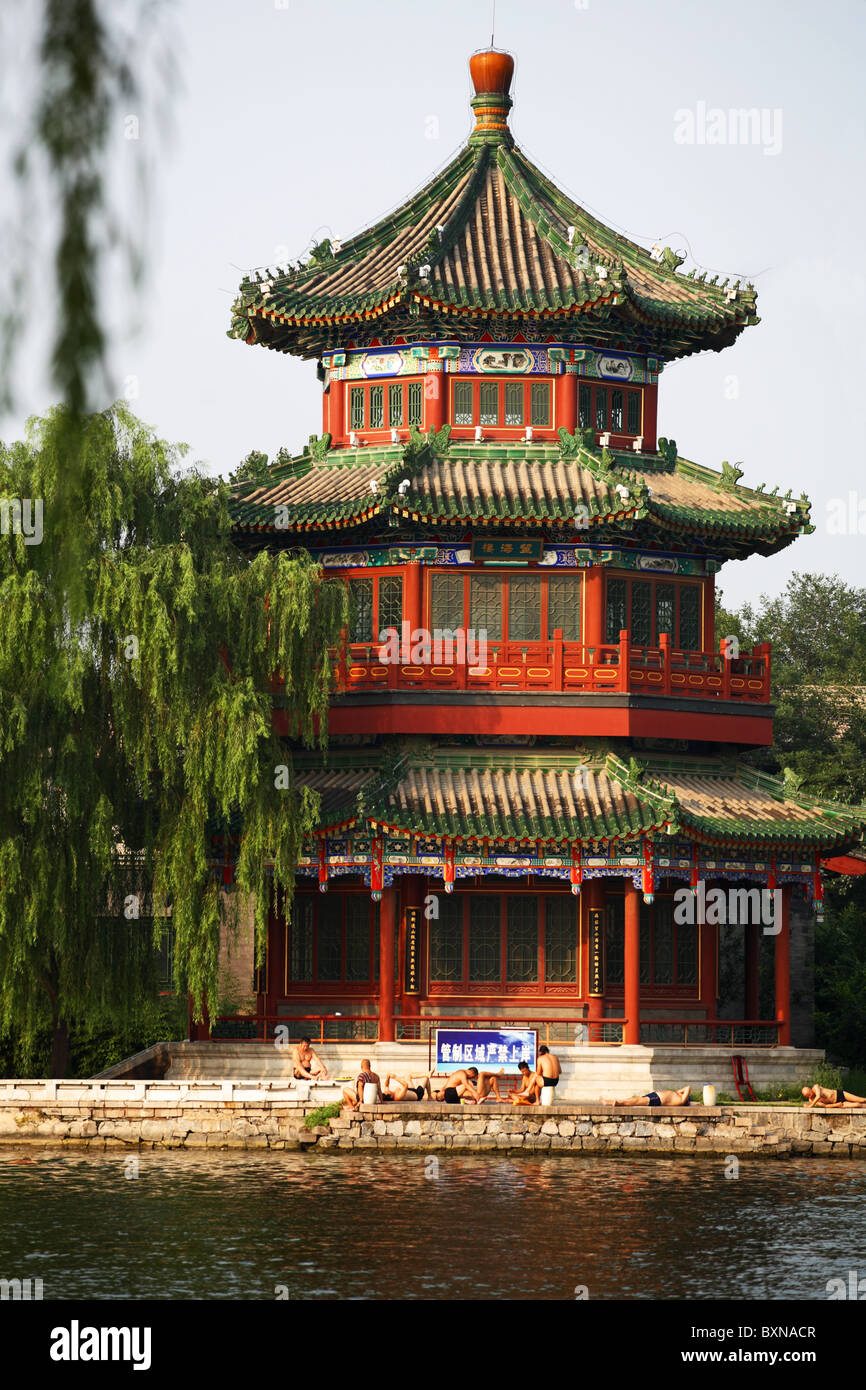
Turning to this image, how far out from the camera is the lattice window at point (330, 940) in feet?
→ 105

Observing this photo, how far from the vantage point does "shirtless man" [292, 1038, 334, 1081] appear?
2870 cm

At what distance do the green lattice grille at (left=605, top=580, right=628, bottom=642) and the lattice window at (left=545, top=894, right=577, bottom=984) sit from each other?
4.47 m

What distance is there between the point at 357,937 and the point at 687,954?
5.46 meters

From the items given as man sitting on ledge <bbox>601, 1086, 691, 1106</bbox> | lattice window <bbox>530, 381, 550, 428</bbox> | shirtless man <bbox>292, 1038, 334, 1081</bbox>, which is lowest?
man sitting on ledge <bbox>601, 1086, 691, 1106</bbox>

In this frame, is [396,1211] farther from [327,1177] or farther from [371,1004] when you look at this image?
[371,1004]

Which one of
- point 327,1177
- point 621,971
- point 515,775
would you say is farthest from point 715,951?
point 327,1177

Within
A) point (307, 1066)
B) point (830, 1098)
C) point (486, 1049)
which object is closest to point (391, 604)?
point (486, 1049)

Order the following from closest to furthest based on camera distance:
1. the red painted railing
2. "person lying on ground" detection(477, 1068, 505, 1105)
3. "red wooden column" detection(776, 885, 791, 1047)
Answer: "person lying on ground" detection(477, 1068, 505, 1105)
"red wooden column" detection(776, 885, 791, 1047)
the red painted railing

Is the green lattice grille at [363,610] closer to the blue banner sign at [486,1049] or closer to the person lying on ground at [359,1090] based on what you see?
the blue banner sign at [486,1049]

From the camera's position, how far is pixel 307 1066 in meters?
29.0

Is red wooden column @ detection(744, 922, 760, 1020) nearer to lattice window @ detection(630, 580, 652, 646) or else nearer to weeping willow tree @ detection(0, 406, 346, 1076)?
lattice window @ detection(630, 580, 652, 646)

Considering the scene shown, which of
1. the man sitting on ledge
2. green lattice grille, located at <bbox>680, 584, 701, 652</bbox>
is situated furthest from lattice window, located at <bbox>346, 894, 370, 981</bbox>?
green lattice grille, located at <bbox>680, 584, 701, 652</bbox>

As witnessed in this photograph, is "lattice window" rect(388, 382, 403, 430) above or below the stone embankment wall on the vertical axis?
above

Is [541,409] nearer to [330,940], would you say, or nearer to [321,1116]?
[330,940]
